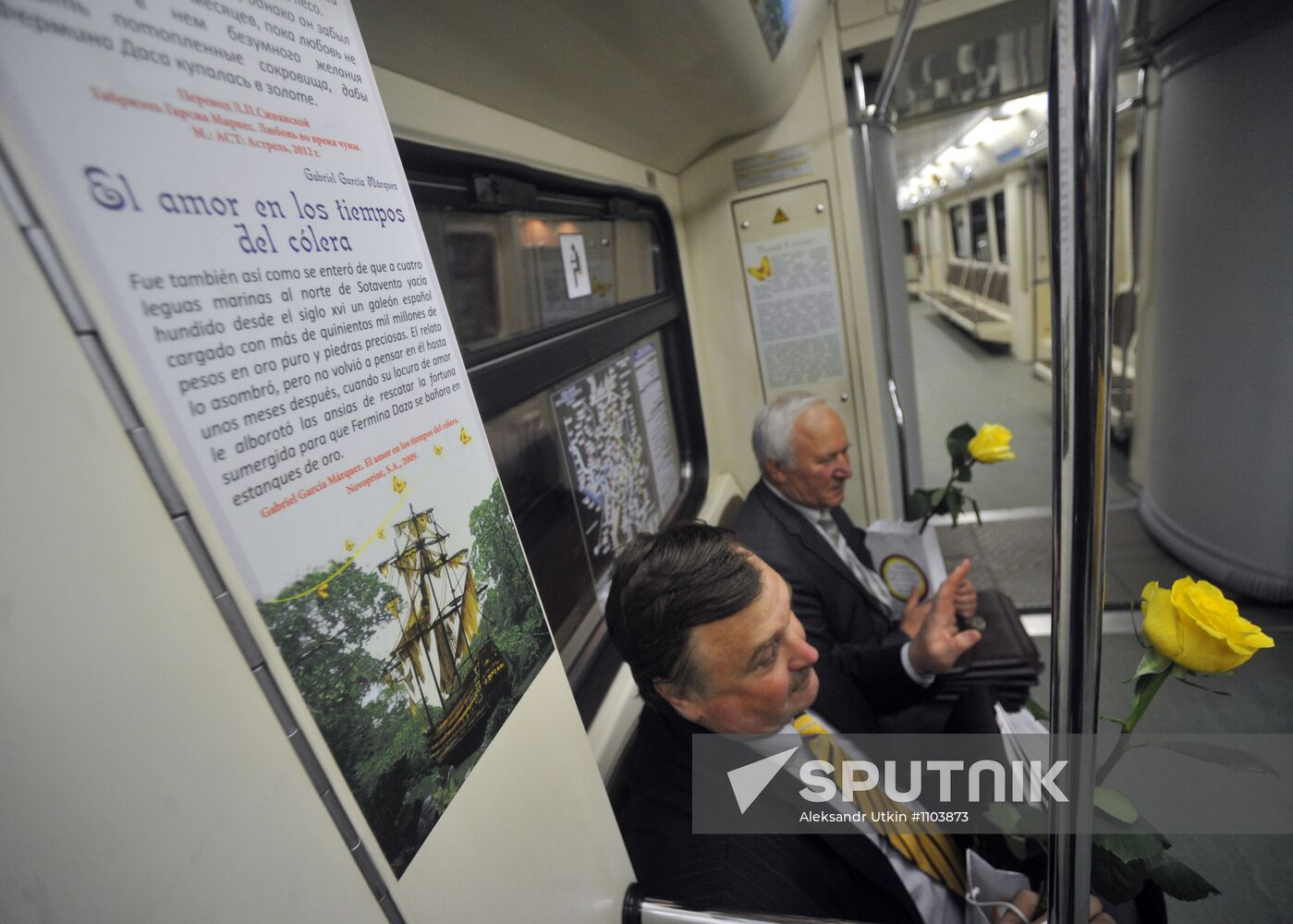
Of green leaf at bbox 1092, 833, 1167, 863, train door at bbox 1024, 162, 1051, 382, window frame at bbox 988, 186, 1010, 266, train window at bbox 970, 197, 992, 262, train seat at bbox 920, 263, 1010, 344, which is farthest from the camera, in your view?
train window at bbox 970, 197, 992, 262

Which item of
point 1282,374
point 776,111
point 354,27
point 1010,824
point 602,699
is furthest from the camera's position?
point 776,111

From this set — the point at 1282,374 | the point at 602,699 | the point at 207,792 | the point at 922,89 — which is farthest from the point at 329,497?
the point at 922,89

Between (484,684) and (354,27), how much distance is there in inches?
27.3

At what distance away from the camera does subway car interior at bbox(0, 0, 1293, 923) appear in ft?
1.19

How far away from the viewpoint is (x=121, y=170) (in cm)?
39

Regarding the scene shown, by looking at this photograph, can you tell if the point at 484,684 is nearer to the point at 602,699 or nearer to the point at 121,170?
the point at 121,170

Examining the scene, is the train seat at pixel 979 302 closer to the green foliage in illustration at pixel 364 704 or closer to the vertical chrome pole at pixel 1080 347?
the vertical chrome pole at pixel 1080 347

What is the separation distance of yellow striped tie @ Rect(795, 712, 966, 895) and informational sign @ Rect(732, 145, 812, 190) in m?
2.53

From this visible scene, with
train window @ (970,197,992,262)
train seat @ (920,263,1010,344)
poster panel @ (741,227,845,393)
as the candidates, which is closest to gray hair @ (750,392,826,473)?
poster panel @ (741,227,845,393)

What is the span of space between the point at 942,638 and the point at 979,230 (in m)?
13.2

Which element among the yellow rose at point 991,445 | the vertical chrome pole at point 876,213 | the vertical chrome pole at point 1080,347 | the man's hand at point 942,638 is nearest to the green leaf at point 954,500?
the yellow rose at point 991,445

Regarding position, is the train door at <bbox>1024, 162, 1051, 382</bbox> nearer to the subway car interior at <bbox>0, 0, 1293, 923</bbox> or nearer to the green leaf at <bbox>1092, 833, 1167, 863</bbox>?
the subway car interior at <bbox>0, 0, 1293, 923</bbox>

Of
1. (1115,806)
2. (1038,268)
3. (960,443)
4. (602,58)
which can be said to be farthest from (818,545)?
(1038,268)

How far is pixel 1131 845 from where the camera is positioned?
2.92 feet
